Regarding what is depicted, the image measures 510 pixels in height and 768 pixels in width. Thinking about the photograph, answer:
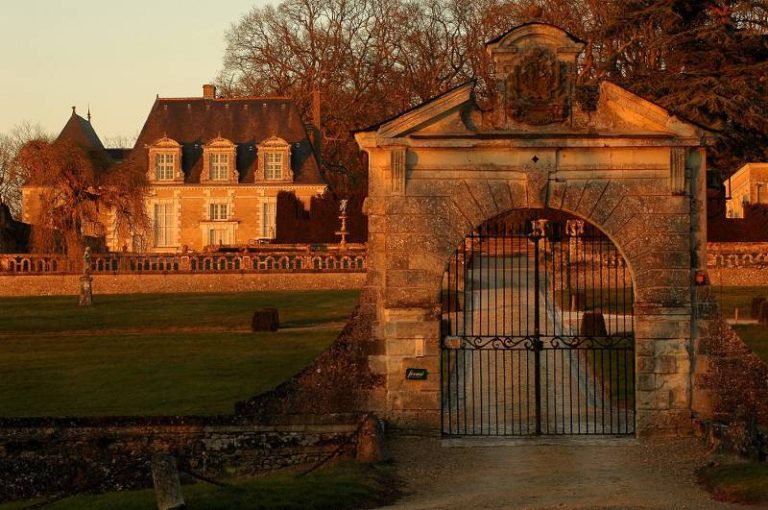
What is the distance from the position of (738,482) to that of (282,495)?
4.06m

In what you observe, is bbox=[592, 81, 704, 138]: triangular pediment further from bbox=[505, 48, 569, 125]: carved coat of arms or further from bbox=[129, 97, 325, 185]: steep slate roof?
bbox=[129, 97, 325, 185]: steep slate roof

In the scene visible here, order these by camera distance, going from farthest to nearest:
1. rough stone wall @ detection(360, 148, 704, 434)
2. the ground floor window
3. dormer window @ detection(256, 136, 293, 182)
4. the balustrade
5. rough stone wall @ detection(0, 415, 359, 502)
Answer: the ground floor window → dormer window @ detection(256, 136, 293, 182) → the balustrade → rough stone wall @ detection(360, 148, 704, 434) → rough stone wall @ detection(0, 415, 359, 502)

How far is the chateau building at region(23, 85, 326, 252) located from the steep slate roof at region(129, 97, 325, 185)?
4cm

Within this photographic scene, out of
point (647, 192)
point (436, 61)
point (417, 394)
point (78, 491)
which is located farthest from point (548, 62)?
point (436, 61)

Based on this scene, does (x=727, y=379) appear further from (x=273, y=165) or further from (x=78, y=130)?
(x=78, y=130)

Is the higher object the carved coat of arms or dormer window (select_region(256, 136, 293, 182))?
dormer window (select_region(256, 136, 293, 182))

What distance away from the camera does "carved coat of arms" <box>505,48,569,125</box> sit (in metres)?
14.2

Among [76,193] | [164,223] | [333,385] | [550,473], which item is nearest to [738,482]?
[550,473]

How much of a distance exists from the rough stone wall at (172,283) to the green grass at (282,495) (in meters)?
25.8

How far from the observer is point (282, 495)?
1125 centimetres

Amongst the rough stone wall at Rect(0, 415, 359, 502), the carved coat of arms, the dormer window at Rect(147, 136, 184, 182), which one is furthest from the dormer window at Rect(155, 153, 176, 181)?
the carved coat of arms

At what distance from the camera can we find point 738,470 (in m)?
11.9

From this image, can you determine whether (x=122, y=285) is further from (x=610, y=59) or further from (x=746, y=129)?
(x=746, y=129)

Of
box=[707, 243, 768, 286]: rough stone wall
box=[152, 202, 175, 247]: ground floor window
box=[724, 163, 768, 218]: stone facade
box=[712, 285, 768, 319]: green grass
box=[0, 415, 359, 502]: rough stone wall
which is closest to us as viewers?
box=[0, 415, 359, 502]: rough stone wall
